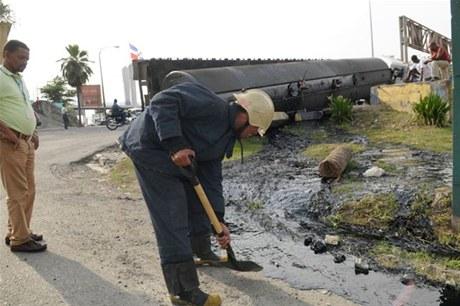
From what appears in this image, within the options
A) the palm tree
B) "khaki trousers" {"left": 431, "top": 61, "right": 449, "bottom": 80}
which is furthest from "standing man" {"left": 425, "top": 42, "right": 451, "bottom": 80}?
the palm tree

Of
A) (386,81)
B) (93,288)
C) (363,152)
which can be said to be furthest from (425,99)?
(93,288)

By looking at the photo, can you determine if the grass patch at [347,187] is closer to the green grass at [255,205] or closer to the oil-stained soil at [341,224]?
the oil-stained soil at [341,224]

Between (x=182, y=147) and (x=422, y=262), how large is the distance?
2121mm

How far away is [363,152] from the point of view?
331 inches

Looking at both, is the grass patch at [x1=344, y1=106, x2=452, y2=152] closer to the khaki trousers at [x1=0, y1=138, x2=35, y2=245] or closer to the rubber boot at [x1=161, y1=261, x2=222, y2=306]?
the rubber boot at [x1=161, y1=261, x2=222, y2=306]

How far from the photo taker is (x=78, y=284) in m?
3.58

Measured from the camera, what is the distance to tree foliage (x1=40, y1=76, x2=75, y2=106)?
60188mm

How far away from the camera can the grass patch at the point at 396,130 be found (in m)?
8.78

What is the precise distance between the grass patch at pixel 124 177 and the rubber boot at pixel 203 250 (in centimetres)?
335

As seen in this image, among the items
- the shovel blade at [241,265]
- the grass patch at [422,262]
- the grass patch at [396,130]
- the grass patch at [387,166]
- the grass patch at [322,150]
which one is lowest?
the grass patch at [422,262]

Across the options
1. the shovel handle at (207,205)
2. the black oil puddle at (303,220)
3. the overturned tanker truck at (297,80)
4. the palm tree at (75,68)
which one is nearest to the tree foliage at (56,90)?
the palm tree at (75,68)

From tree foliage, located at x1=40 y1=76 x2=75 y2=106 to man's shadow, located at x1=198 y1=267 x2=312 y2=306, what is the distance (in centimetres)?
6042

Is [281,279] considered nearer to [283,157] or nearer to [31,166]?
[31,166]

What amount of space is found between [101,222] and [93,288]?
1.90 metres
